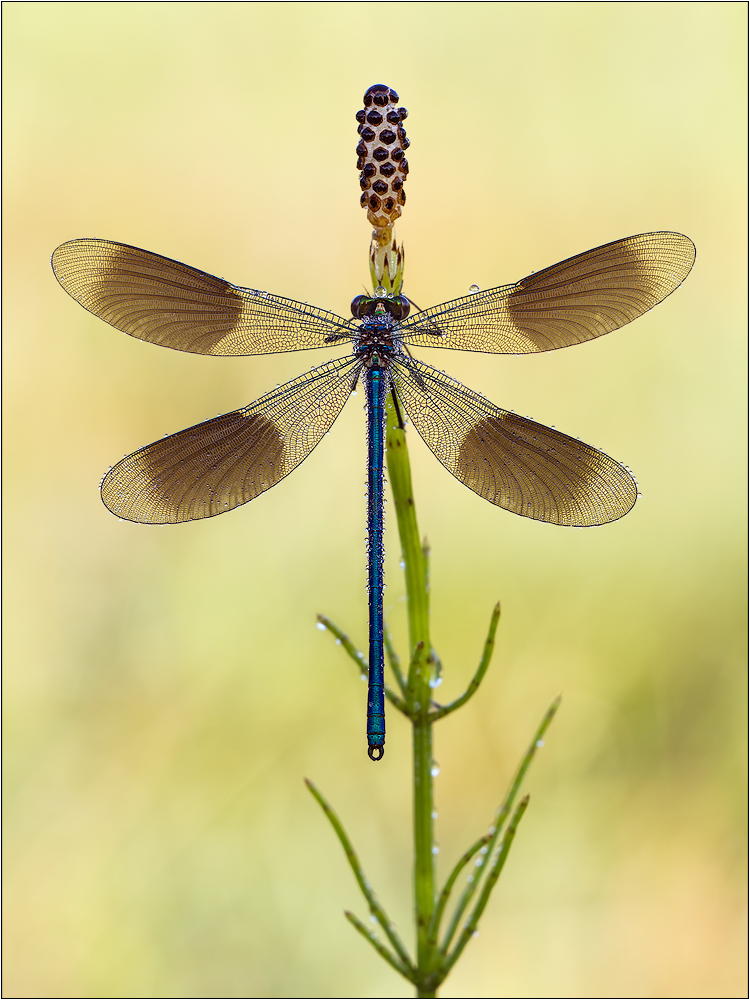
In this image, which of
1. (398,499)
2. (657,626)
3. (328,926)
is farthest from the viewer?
(657,626)

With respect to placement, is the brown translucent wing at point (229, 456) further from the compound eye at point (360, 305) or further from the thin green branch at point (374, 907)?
the thin green branch at point (374, 907)

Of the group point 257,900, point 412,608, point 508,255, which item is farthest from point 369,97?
point 257,900

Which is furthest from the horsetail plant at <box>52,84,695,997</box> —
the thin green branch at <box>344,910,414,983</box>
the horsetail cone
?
the horsetail cone

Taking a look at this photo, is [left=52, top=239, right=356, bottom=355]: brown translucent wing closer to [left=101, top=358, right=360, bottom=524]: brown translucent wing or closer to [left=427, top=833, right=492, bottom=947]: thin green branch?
[left=101, top=358, right=360, bottom=524]: brown translucent wing

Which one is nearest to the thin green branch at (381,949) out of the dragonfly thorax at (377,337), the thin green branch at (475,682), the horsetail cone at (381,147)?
the thin green branch at (475,682)

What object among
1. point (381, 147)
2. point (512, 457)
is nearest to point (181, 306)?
point (381, 147)

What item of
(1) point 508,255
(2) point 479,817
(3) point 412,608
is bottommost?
(2) point 479,817

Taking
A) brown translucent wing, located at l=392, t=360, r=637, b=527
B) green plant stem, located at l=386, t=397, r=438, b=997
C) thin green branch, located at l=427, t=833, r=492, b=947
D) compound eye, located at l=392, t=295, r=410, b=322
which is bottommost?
thin green branch, located at l=427, t=833, r=492, b=947

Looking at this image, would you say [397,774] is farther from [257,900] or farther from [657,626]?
[657,626]
